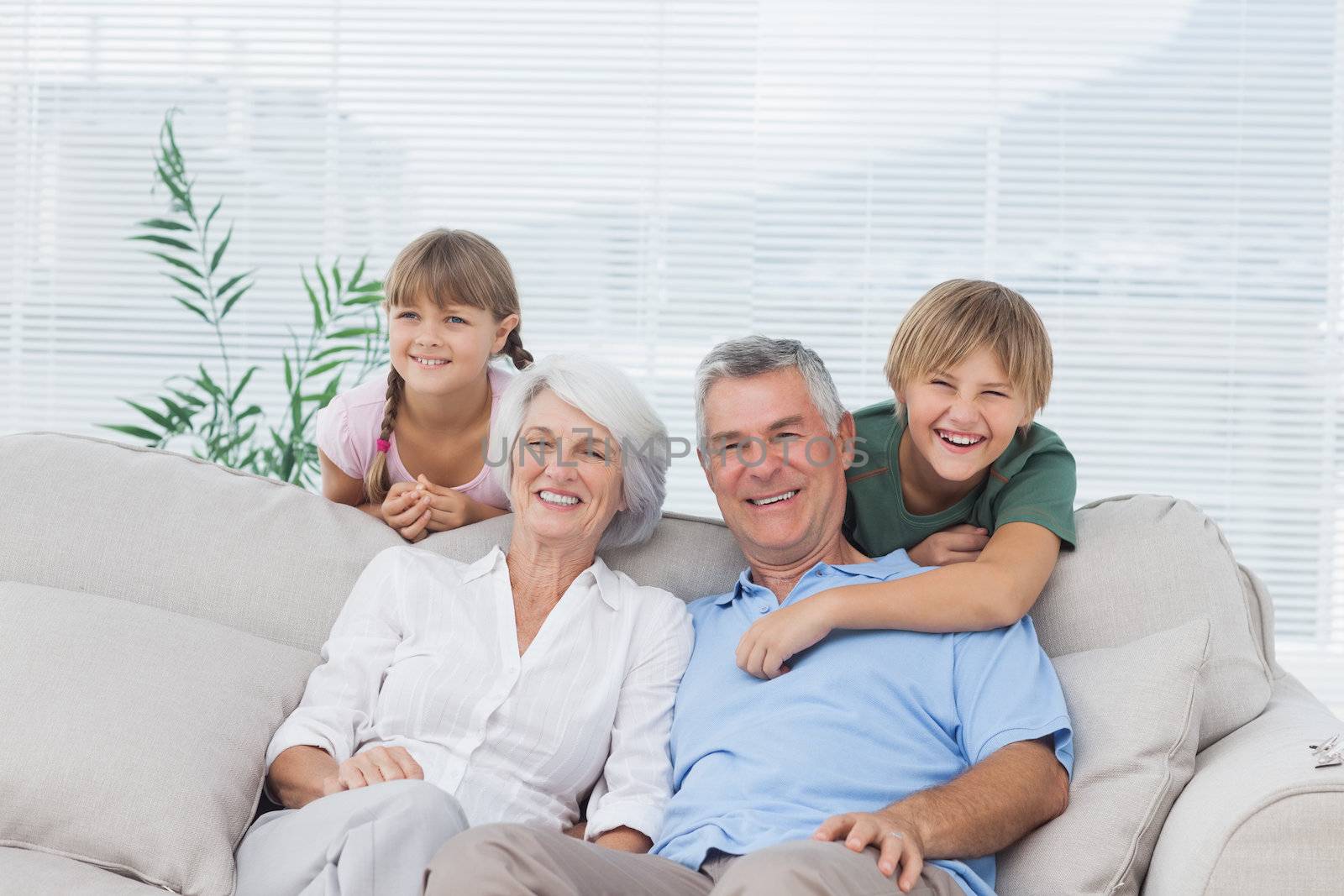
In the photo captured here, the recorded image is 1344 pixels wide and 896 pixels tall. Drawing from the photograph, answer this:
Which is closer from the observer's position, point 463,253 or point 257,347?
point 463,253

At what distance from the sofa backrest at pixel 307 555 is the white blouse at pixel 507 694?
0.54ft

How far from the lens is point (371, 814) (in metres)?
1.35

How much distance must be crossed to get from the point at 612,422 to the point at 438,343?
51 cm

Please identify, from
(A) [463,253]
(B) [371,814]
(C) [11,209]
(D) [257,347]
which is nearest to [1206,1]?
(A) [463,253]

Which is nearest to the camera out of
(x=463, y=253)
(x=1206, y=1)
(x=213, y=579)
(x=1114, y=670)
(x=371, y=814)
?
Result: (x=371, y=814)

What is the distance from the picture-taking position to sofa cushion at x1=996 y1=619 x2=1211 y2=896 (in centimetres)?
142

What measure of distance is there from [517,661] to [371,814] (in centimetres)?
40

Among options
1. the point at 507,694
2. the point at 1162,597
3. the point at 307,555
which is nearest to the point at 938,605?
the point at 1162,597

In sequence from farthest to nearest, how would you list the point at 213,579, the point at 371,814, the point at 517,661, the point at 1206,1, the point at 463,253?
the point at 1206,1 → the point at 463,253 → the point at 213,579 → the point at 517,661 → the point at 371,814

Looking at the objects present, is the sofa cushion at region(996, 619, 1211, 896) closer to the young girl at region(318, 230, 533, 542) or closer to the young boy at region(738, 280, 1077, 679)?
the young boy at region(738, 280, 1077, 679)

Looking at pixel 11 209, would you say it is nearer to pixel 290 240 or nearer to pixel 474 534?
pixel 290 240

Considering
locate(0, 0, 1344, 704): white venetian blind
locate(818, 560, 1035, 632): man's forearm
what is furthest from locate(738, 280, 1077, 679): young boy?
locate(0, 0, 1344, 704): white venetian blind

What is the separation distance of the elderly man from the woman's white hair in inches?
3.9

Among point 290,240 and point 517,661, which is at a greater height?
point 290,240
